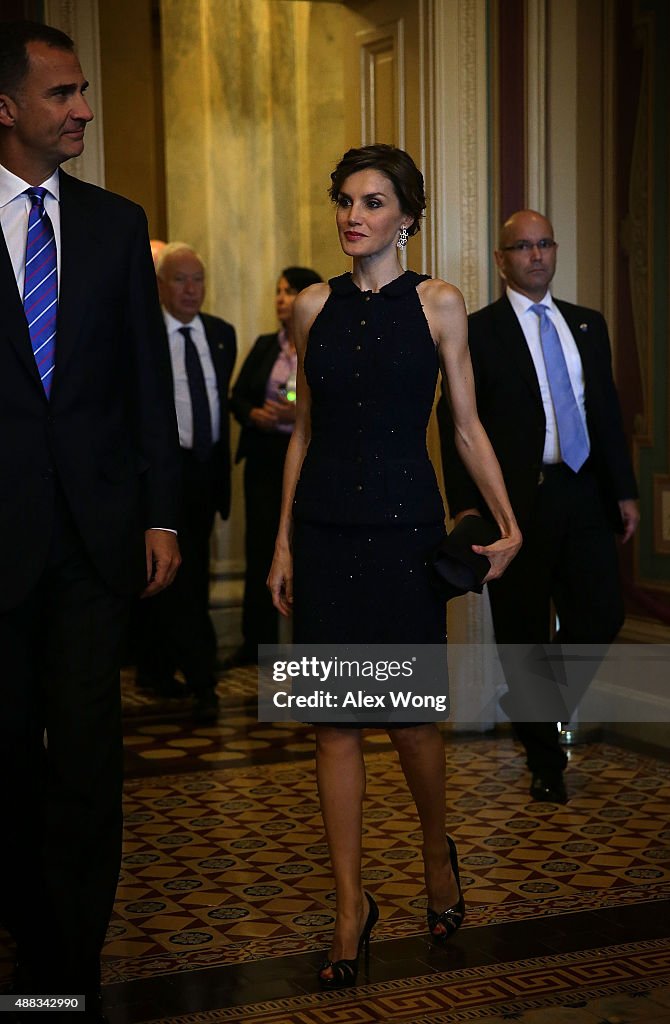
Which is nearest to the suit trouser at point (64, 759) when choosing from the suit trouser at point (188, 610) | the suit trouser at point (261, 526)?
the suit trouser at point (188, 610)

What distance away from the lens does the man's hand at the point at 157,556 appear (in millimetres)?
3053

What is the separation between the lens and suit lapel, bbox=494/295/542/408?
4.75m

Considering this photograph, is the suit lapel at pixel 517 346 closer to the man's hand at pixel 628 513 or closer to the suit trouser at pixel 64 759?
the man's hand at pixel 628 513

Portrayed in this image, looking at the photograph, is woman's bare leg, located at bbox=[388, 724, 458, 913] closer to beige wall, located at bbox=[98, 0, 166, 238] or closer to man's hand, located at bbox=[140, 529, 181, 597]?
man's hand, located at bbox=[140, 529, 181, 597]

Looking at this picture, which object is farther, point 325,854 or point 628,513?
point 628,513

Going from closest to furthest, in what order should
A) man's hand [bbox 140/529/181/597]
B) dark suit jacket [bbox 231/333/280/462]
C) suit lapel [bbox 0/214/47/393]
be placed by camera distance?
suit lapel [bbox 0/214/47/393] → man's hand [bbox 140/529/181/597] → dark suit jacket [bbox 231/333/280/462]

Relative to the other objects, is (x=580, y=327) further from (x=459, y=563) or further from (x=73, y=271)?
(x=73, y=271)

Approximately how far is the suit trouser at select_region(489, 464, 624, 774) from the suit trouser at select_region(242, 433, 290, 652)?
7.72 feet

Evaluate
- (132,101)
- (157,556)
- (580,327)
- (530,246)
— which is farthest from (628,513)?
(132,101)

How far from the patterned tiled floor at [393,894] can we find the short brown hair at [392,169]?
1616mm

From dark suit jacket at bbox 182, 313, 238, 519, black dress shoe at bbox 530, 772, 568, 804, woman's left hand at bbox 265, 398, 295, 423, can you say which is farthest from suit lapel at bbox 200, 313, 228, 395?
black dress shoe at bbox 530, 772, 568, 804

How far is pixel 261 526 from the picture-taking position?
717 centimetres

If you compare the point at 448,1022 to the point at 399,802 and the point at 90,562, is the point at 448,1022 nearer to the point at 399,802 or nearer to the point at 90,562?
the point at 90,562

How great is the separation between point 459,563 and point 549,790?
169cm
